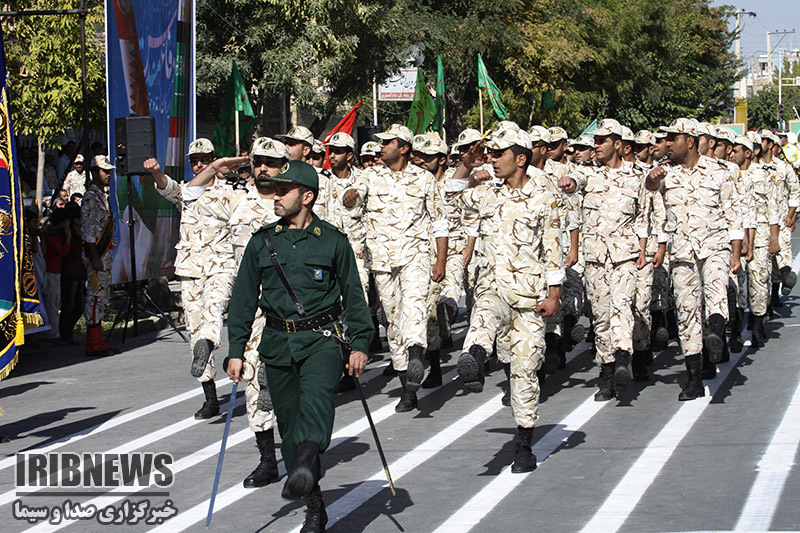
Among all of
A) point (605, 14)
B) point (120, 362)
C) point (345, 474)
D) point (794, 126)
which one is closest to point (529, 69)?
point (605, 14)

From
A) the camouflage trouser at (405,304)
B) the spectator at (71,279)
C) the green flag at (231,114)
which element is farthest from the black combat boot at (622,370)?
the green flag at (231,114)

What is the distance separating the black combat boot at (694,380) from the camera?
9.96 metres

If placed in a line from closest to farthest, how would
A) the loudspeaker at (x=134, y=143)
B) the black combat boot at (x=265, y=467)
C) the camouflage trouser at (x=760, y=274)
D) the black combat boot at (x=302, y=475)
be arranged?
the black combat boot at (x=302, y=475) → the black combat boot at (x=265, y=467) → the camouflage trouser at (x=760, y=274) → the loudspeaker at (x=134, y=143)

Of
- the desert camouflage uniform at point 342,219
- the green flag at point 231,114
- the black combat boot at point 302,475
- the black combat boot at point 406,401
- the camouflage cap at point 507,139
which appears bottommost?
the black combat boot at point 406,401

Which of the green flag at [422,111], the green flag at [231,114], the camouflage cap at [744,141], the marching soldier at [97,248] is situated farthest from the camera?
the green flag at [422,111]

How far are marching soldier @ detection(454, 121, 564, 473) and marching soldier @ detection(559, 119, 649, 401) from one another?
2196 millimetres

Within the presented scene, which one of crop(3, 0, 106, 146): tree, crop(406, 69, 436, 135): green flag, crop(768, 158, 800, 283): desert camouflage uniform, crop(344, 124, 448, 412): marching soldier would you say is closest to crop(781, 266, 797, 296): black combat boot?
crop(768, 158, 800, 283): desert camouflage uniform

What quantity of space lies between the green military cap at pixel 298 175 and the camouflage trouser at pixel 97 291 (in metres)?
8.48

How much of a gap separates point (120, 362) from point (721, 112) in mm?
62134

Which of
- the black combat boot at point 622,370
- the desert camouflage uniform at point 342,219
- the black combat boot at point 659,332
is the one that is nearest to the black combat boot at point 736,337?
the black combat boot at point 659,332

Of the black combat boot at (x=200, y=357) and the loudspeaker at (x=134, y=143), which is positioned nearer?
the black combat boot at (x=200, y=357)

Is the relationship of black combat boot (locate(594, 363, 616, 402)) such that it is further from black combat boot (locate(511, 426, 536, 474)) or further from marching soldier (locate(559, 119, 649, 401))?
black combat boot (locate(511, 426, 536, 474))

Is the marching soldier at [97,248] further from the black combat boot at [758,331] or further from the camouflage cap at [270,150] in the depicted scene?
the black combat boot at [758,331]

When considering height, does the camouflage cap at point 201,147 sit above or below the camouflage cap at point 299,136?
below
